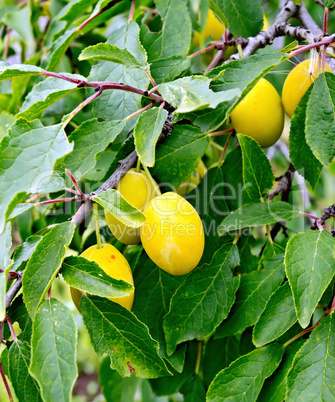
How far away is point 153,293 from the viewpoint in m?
0.84

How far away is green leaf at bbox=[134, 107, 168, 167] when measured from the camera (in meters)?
0.60

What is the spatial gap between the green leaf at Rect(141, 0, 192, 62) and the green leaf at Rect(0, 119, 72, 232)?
1.12ft

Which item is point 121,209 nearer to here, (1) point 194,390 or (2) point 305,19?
(1) point 194,390

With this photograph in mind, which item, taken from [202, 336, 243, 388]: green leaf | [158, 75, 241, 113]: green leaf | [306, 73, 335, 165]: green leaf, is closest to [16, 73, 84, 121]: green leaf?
[158, 75, 241, 113]: green leaf

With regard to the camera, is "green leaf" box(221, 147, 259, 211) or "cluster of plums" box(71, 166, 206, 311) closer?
"cluster of plums" box(71, 166, 206, 311)

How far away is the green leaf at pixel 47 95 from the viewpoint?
24.4 inches

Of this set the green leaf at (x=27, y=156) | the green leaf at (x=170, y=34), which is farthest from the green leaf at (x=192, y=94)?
the green leaf at (x=170, y=34)

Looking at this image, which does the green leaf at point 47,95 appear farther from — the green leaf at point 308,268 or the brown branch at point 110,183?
the green leaf at point 308,268

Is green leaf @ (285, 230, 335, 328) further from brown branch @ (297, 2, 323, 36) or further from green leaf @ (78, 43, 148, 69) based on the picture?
brown branch @ (297, 2, 323, 36)

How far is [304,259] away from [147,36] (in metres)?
0.53

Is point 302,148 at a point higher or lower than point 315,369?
higher

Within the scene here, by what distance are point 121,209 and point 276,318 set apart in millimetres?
269

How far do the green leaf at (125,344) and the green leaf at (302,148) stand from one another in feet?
1.16

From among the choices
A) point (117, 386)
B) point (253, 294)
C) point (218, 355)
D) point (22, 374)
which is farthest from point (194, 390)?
point (22, 374)
